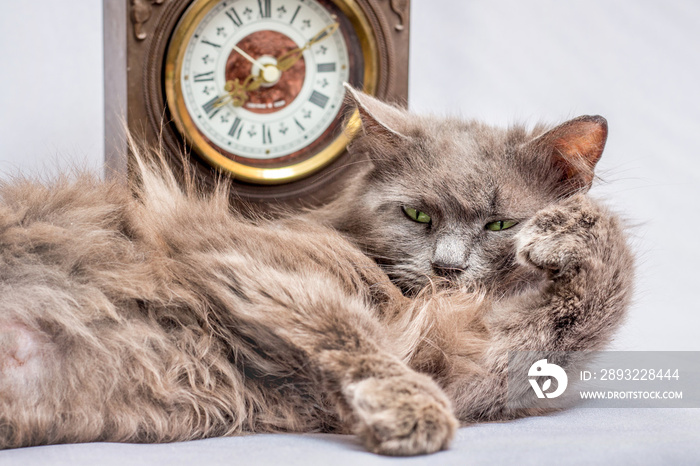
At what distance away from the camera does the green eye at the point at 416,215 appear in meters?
1.08

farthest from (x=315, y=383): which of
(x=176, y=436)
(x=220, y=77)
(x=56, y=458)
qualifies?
(x=220, y=77)

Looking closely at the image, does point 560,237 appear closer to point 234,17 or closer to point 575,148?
point 575,148

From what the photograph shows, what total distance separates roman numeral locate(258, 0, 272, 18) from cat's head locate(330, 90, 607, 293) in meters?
0.49

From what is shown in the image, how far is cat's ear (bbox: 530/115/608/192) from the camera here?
3.32 ft

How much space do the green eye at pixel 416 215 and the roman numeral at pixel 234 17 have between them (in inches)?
26.9

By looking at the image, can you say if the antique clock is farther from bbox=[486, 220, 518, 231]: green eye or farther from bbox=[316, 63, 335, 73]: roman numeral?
bbox=[486, 220, 518, 231]: green eye

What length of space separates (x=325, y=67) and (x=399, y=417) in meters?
1.00

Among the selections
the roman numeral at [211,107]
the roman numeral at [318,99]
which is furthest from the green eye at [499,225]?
the roman numeral at [211,107]

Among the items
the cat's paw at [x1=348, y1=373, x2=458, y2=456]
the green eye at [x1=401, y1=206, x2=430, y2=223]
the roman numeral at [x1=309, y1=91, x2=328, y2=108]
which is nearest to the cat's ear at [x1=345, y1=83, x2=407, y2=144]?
the green eye at [x1=401, y1=206, x2=430, y2=223]

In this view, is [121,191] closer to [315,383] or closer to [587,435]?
[315,383]

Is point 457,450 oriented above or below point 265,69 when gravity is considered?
below

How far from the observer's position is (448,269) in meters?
1.00

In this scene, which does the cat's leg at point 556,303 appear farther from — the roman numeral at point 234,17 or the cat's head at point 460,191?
the roman numeral at point 234,17

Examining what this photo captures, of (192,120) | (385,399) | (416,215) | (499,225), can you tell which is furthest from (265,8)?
(385,399)
